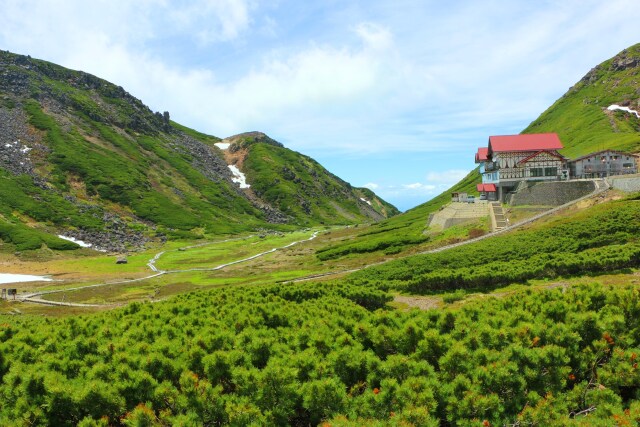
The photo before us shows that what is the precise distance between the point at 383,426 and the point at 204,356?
27.8ft

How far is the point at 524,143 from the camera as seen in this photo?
93.6 m

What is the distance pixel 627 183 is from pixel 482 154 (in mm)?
39512

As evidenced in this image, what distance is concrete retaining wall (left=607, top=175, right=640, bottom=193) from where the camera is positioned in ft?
225

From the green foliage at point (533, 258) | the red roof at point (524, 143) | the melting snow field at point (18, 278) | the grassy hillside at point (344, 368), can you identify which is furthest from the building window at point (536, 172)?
the melting snow field at point (18, 278)

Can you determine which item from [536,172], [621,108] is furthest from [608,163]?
[621,108]

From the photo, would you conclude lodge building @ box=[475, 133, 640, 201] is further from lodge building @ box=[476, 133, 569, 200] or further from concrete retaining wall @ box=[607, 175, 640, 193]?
concrete retaining wall @ box=[607, 175, 640, 193]

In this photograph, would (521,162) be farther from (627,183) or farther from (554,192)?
(627,183)

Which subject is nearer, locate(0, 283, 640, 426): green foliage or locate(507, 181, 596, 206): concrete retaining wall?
locate(0, 283, 640, 426): green foliage

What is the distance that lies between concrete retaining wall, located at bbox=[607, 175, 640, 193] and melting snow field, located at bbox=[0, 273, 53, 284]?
342ft

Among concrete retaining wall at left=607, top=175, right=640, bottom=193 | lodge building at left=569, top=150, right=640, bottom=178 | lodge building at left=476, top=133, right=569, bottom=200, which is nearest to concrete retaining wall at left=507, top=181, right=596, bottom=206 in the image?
concrete retaining wall at left=607, top=175, right=640, bottom=193

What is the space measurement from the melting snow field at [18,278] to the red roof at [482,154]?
98683 millimetres

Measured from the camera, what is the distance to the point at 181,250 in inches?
5039

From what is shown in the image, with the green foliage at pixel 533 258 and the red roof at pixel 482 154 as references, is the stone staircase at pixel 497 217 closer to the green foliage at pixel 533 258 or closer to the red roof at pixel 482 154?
the green foliage at pixel 533 258

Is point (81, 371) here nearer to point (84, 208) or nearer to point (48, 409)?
point (48, 409)
